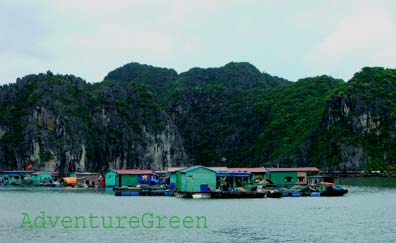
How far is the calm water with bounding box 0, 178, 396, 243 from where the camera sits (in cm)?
4397

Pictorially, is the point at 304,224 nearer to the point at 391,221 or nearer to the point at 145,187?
the point at 391,221

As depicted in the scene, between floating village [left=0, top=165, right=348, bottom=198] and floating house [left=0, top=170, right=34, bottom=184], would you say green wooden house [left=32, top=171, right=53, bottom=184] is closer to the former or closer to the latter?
floating house [left=0, top=170, right=34, bottom=184]

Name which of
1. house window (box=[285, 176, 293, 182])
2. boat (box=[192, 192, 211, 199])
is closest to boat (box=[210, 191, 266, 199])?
boat (box=[192, 192, 211, 199])

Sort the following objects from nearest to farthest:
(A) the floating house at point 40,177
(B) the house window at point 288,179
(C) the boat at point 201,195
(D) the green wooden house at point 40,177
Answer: (C) the boat at point 201,195
(B) the house window at point 288,179
(A) the floating house at point 40,177
(D) the green wooden house at point 40,177

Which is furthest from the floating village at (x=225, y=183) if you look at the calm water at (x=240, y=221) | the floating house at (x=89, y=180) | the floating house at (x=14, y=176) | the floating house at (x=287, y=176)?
the floating house at (x=14, y=176)

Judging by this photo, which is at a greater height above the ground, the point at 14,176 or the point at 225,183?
the point at 14,176

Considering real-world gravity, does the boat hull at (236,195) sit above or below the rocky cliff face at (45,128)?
below

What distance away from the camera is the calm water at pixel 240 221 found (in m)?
44.0

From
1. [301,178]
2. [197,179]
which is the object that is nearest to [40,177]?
[301,178]

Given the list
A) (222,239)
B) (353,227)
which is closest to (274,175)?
(353,227)

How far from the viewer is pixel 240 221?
5294 centimetres

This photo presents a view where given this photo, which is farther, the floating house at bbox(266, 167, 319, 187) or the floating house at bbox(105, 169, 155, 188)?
the floating house at bbox(105, 169, 155, 188)

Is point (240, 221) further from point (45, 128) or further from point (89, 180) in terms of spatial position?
point (45, 128)

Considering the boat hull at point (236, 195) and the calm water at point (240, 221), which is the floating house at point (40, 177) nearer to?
the calm water at point (240, 221)
